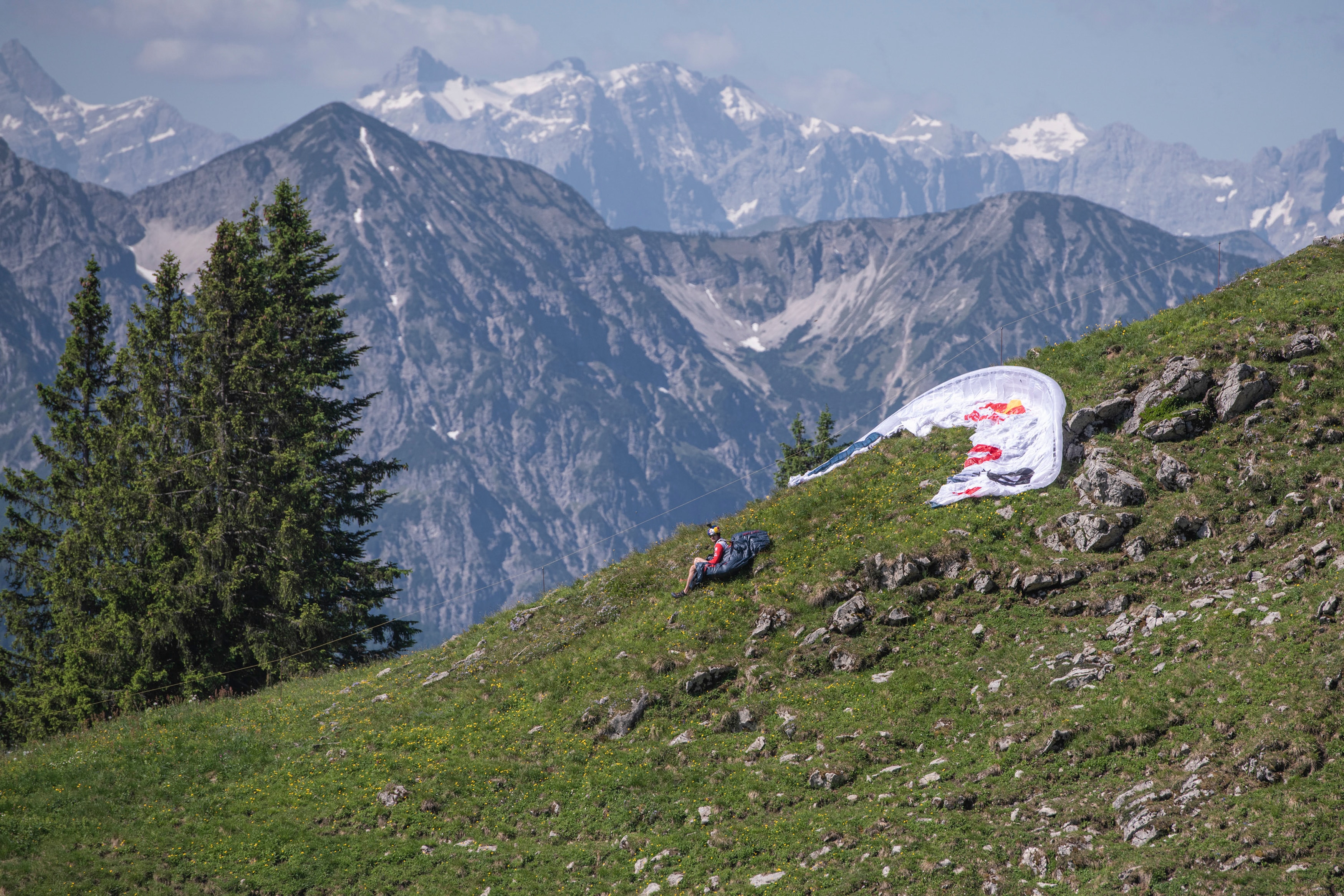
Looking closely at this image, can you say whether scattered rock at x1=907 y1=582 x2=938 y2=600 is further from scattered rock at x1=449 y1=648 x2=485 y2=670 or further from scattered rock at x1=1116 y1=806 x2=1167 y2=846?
scattered rock at x1=449 y1=648 x2=485 y2=670

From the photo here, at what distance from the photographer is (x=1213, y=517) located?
81.8 ft

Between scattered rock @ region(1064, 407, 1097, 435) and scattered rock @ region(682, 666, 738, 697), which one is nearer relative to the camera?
scattered rock @ region(682, 666, 738, 697)

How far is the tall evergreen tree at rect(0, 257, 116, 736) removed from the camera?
3884 centimetres

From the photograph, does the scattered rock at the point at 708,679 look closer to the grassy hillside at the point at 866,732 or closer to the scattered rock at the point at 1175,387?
the grassy hillside at the point at 866,732

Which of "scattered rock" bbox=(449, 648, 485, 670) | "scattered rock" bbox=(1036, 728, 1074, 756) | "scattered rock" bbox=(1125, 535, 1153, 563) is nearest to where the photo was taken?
"scattered rock" bbox=(1036, 728, 1074, 756)

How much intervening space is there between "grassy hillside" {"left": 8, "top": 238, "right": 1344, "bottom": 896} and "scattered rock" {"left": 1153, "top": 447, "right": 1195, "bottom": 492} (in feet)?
0.68

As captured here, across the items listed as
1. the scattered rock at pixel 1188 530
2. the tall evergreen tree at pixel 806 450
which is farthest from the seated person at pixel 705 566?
the tall evergreen tree at pixel 806 450

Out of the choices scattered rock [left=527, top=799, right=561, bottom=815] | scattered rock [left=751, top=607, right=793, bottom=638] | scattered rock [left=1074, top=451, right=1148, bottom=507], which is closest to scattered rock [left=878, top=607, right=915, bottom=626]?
scattered rock [left=751, top=607, right=793, bottom=638]

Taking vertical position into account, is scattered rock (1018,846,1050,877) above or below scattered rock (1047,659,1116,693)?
below

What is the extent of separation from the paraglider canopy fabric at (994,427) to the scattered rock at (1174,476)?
9.09ft

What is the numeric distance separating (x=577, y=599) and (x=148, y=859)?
15.1 metres

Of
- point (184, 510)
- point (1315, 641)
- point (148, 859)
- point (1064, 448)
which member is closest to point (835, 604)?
point (1064, 448)

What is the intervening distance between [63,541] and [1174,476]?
41879mm

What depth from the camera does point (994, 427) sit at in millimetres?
31844
